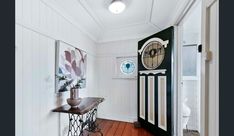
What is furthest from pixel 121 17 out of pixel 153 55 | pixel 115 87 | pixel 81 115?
pixel 81 115

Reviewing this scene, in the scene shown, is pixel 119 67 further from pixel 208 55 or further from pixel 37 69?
pixel 208 55

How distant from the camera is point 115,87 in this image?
3637 millimetres

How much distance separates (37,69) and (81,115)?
1.22 metres

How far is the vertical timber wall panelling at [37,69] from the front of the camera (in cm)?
142

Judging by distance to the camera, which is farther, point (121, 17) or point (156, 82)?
point (121, 17)

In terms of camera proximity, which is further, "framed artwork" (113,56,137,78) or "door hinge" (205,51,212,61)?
"framed artwork" (113,56,137,78)

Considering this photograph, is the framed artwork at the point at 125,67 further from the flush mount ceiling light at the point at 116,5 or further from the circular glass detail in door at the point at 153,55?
the flush mount ceiling light at the point at 116,5

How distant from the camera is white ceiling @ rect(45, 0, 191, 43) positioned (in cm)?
213

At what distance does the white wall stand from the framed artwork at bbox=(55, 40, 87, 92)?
1067 mm

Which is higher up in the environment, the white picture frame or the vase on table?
the white picture frame

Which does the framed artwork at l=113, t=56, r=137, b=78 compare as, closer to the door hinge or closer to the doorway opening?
the doorway opening

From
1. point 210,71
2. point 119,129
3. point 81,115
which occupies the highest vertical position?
point 210,71

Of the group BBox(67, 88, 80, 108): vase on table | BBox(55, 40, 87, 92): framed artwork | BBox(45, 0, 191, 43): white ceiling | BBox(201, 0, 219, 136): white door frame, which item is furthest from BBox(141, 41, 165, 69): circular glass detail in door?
BBox(67, 88, 80, 108): vase on table
